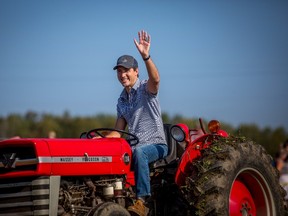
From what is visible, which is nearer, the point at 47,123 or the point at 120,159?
the point at 120,159

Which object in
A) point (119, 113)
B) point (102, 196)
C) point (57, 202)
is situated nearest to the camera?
point (57, 202)

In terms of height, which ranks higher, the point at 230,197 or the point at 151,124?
the point at 151,124

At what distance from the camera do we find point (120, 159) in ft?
23.9

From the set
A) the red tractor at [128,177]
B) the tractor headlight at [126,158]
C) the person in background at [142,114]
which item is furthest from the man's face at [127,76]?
the tractor headlight at [126,158]

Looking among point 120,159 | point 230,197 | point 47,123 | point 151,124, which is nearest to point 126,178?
point 120,159

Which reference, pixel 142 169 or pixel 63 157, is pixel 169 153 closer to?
pixel 142 169

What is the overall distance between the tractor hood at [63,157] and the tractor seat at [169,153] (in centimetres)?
49

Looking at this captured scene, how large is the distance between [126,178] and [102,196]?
0.42 metres

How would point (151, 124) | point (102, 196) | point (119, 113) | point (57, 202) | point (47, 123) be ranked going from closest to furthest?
point (57, 202), point (102, 196), point (151, 124), point (119, 113), point (47, 123)

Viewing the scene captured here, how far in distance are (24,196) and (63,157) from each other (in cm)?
59

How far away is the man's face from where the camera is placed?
7.99m

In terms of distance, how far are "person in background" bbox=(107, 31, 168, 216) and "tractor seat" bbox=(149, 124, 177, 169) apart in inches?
3.9

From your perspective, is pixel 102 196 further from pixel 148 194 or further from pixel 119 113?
pixel 119 113

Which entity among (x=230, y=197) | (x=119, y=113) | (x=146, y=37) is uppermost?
(x=146, y=37)
